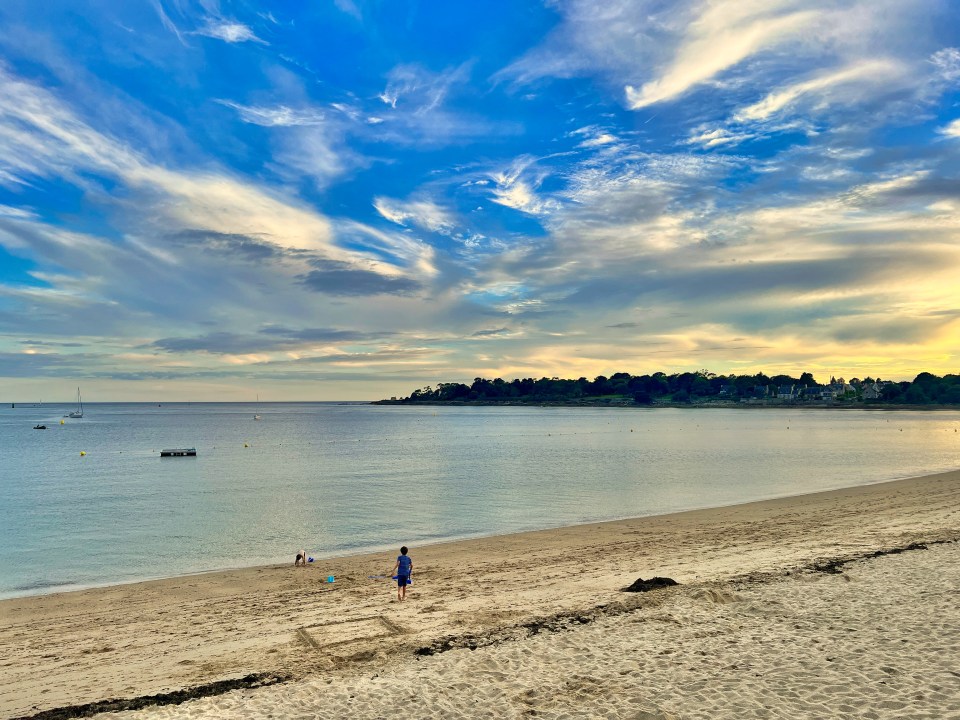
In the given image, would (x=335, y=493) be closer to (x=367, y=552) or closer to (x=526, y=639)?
(x=367, y=552)

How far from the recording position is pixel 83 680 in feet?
41.4

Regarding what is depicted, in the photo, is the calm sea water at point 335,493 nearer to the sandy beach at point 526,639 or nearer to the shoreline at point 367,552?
the shoreline at point 367,552

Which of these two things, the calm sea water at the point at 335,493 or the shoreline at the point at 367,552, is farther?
the calm sea water at the point at 335,493

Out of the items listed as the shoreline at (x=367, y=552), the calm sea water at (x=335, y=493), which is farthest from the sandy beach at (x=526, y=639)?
the calm sea water at (x=335, y=493)

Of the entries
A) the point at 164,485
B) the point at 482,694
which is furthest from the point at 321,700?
the point at 164,485

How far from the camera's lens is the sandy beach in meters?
10.5

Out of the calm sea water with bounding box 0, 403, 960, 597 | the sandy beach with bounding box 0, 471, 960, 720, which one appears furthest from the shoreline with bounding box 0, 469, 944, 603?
the sandy beach with bounding box 0, 471, 960, 720

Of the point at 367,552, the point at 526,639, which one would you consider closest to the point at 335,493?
the point at 367,552

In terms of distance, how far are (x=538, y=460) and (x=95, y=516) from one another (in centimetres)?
4646

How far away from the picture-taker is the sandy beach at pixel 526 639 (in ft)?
34.3

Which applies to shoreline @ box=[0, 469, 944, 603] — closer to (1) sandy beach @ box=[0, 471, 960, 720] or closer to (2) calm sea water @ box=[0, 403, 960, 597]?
(2) calm sea water @ box=[0, 403, 960, 597]

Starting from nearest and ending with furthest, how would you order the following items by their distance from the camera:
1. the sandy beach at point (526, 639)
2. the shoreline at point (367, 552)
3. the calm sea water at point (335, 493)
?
1. the sandy beach at point (526, 639)
2. the shoreline at point (367, 552)
3. the calm sea water at point (335, 493)

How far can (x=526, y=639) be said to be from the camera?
13492 mm

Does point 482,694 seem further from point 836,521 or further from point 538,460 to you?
point 538,460
